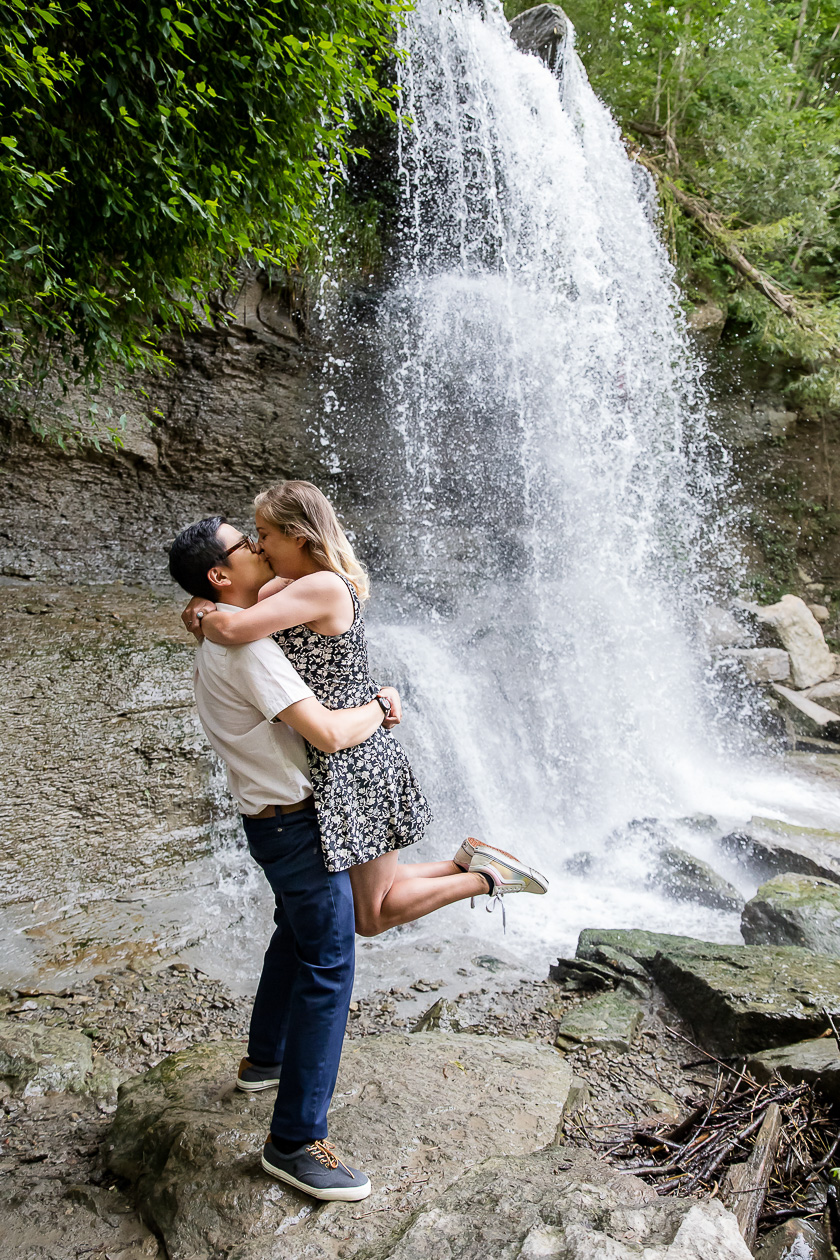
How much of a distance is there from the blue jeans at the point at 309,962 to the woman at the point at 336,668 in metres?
0.06

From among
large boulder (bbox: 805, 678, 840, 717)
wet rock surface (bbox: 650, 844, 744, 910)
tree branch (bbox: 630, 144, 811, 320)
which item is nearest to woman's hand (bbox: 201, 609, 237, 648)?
wet rock surface (bbox: 650, 844, 744, 910)

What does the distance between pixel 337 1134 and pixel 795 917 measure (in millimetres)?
3328

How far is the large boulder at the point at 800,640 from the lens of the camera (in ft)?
32.8

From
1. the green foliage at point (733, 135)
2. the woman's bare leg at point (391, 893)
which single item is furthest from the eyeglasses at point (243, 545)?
the green foliage at point (733, 135)

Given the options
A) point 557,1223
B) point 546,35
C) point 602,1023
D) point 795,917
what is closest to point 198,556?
point 557,1223

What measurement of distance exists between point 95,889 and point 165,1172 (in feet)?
9.56

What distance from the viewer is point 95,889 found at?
177 inches

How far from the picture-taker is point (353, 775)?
1.97 metres

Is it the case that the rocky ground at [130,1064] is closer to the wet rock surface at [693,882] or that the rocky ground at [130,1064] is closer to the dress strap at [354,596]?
the dress strap at [354,596]

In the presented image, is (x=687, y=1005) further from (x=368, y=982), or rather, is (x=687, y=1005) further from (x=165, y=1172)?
(x=165, y=1172)

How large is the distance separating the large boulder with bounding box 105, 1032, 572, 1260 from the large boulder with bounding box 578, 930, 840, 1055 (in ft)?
3.38

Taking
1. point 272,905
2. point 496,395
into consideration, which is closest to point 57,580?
point 272,905

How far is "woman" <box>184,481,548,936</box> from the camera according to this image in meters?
1.86

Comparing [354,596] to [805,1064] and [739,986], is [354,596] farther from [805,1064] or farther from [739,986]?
[739,986]
